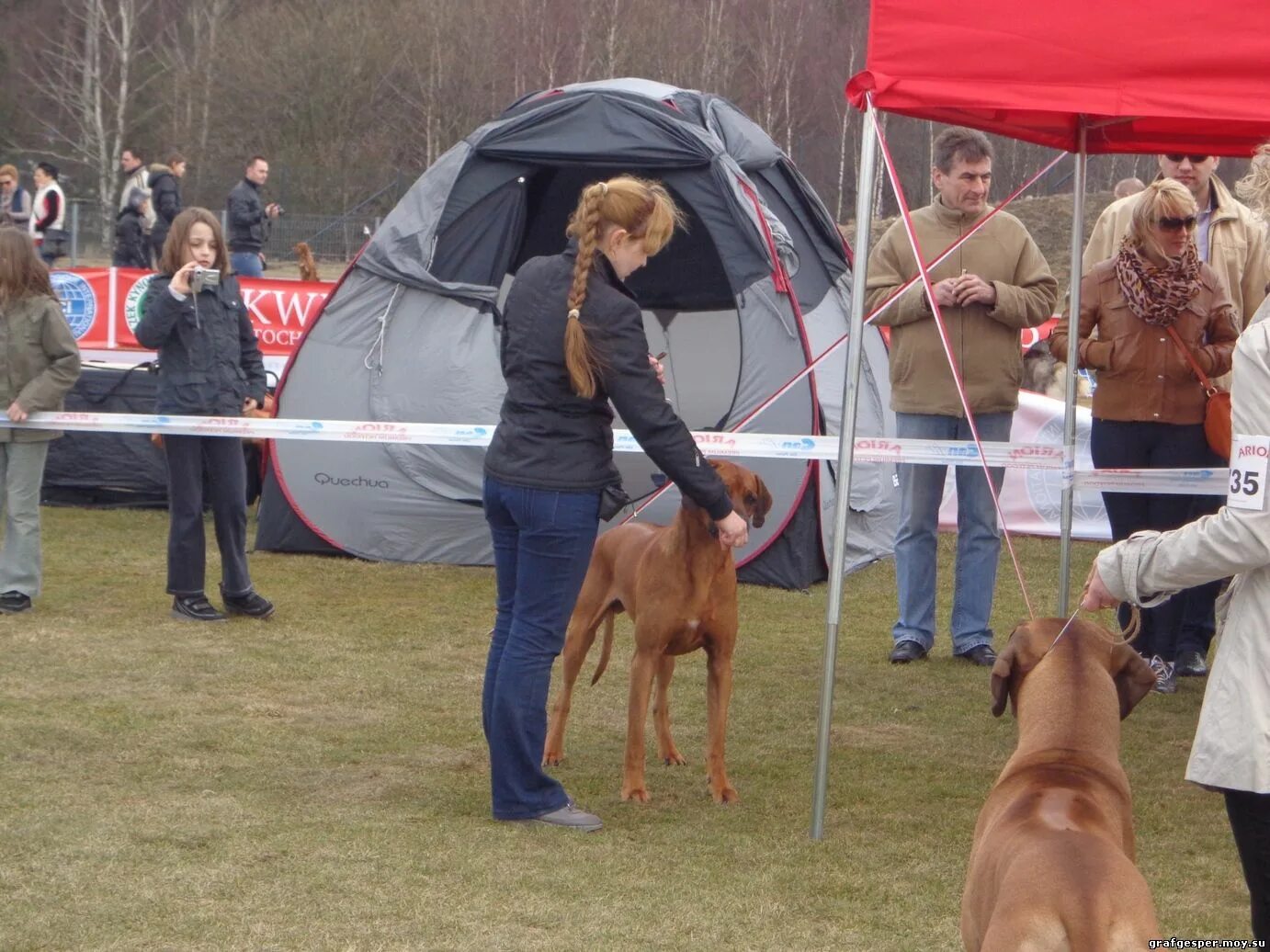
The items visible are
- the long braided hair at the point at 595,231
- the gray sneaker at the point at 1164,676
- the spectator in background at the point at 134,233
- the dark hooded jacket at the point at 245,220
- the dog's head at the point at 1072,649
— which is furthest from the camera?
the spectator in background at the point at 134,233

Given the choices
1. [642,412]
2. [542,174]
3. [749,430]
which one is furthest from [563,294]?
[542,174]

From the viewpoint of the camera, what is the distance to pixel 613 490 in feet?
14.2

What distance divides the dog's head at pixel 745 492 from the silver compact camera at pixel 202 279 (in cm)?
291

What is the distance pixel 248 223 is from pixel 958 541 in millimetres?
13841

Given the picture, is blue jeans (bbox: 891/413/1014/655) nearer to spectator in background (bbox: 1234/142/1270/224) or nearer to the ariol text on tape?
the ariol text on tape

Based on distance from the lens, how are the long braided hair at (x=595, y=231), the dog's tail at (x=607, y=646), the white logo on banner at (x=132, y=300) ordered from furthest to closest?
1. the white logo on banner at (x=132, y=300)
2. the dog's tail at (x=607, y=646)
3. the long braided hair at (x=595, y=231)

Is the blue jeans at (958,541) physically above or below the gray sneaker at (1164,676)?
above

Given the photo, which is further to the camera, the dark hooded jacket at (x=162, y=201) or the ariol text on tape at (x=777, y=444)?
the dark hooded jacket at (x=162, y=201)

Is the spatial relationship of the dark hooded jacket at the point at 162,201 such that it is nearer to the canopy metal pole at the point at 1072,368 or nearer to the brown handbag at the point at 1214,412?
the canopy metal pole at the point at 1072,368

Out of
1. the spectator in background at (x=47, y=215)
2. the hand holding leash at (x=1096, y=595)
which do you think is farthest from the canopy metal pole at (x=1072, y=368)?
the spectator in background at (x=47, y=215)

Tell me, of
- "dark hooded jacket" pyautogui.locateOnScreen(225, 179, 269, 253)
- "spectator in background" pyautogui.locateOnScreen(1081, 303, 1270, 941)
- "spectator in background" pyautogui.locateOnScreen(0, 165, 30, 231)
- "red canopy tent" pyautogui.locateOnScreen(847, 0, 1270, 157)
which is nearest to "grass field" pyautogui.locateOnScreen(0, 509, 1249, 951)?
"spectator in background" pyautogui.locateOnScreen(1081, 303, 1270, 941)

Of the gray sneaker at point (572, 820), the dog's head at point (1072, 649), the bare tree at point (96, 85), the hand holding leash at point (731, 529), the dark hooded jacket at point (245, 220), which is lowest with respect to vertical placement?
the gray sneaker at point (572, 820)

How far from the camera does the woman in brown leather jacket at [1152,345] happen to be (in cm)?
550

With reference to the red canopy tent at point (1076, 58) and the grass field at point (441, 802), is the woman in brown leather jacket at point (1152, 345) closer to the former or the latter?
the grass field at point (441, 802)
